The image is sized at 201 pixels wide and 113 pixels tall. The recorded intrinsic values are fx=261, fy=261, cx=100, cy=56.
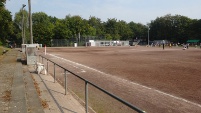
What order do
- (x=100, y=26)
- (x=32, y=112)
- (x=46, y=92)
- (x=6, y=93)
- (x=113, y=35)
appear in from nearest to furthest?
(x=32, y=112) → (x=6, y=93) → (x=46, y=92) → (x=113, y=35) → (x=100, y=26)

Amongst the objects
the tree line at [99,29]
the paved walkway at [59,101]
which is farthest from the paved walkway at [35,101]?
the tree line at [99,29]

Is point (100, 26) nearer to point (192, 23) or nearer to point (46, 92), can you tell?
point (192, 23)

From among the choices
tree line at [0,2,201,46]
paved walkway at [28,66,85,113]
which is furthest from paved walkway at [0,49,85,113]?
tree line at [0,2,201,46]

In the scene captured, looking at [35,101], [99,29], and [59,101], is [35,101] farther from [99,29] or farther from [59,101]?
[99,29]

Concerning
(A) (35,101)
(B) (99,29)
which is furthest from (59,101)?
(B) (99,29)

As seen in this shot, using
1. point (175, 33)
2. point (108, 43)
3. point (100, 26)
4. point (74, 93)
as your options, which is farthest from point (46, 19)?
point (74, 93)

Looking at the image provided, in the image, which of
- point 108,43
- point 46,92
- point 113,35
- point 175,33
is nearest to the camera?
point 46,92

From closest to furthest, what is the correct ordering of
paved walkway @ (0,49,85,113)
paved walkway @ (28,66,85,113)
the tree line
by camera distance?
paved walkway @ (0,49,85,113)
paved walkway @ (28,66,85,113)
the tree line

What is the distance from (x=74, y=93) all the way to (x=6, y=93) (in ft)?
8.18

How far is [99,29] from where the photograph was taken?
138375 millimetres

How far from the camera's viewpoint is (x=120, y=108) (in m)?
7.97

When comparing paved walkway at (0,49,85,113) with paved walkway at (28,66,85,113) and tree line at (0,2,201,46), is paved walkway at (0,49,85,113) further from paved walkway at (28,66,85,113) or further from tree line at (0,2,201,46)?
tree line at (0,2,201,46)

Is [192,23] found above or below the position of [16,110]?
above

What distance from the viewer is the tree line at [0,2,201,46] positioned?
101 meters
